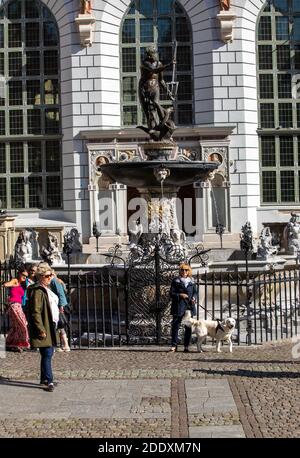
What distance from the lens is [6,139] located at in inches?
1427

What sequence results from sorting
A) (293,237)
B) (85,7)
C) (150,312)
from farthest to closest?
(85,7)
(293,237)
(150,312)

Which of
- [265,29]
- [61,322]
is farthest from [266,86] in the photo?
[61,322]

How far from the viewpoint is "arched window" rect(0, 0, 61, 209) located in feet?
119

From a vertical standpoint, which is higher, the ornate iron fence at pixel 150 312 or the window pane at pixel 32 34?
the window pane at pixel 32 34

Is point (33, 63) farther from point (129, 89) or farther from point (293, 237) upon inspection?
point (293, 237)

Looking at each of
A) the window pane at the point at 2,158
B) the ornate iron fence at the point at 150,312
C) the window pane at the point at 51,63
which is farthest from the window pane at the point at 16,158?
the ornate iron fence at the point at 150,312

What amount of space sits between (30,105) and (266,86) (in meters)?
9.22

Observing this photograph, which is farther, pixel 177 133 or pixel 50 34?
pixel 50 34

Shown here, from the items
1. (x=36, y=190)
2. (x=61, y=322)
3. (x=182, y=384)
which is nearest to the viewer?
(x=182, y=384)

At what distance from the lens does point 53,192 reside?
3647cm

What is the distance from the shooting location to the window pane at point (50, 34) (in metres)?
36.0

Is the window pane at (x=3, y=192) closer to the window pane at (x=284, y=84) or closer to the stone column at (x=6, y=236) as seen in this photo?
the stone column at (x=6, y=236)

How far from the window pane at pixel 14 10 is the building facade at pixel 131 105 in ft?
0.13
